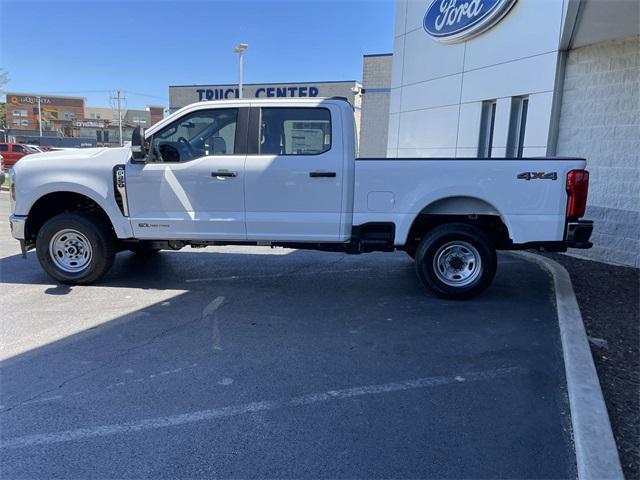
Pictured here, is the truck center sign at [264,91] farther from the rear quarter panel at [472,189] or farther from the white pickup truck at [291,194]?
the rear quarter panel at [472,189]

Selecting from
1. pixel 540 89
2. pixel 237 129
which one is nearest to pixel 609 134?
pixel 540 89

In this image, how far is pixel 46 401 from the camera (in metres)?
3.49

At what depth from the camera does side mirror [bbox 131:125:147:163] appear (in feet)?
18.7

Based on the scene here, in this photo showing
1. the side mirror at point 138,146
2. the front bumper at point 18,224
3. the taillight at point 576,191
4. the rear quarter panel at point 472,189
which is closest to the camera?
the taillight at point 576,191

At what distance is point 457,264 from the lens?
20.1 feet

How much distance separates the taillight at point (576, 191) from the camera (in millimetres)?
5473

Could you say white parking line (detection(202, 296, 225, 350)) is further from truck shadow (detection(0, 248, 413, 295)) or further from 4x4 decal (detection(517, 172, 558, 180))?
4x4 decal (detection(517, 172, 558, 180))

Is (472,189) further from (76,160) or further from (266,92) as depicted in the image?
(266,92)

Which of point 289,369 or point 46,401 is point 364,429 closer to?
point 289,369

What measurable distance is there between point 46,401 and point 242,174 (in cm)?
318

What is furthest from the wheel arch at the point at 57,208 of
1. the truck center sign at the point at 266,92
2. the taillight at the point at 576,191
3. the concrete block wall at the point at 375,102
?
the truck center sign at the point at 266,92

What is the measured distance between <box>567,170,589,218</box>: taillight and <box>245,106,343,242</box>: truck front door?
2.52 m

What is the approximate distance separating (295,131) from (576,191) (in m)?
3.22

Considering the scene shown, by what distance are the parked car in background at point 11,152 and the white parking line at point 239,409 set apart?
93.8ft
